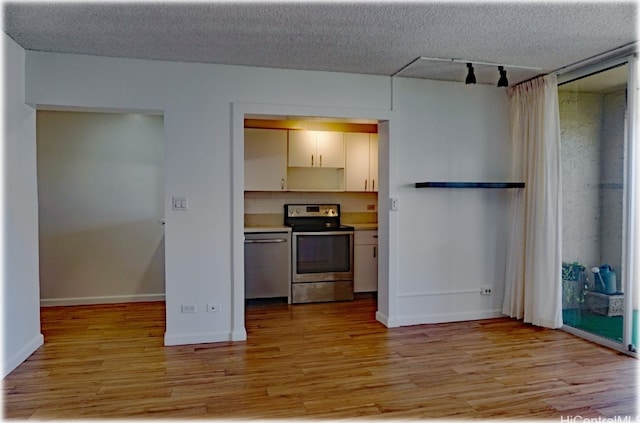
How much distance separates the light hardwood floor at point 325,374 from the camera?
2668 mm

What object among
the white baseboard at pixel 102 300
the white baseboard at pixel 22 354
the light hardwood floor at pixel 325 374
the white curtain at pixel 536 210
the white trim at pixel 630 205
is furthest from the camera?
the white baseboard at pixel 102 300

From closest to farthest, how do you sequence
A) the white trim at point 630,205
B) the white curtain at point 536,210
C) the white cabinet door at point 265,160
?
the white trim at point 630,205
the white curtain at point 536,210
the white cabinet door at point 265,160

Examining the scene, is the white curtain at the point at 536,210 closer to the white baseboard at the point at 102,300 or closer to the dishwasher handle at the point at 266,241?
the dishwasher handle at the point at 266,241

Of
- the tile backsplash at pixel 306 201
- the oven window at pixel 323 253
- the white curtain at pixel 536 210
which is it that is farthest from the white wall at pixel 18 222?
the white curtain at pixel 536 210

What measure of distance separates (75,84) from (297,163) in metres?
2.62

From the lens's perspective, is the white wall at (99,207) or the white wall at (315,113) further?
the white wall at (99,207)

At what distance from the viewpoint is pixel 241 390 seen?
115 inches

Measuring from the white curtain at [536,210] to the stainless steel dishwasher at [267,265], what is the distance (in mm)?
2383

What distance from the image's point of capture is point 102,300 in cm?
529

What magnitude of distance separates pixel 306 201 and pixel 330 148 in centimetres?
75

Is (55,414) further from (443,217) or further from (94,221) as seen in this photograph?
(443,217)

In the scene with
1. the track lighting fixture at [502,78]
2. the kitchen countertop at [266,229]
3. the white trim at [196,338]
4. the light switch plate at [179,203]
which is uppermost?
the track lighting fixture at [502,78]

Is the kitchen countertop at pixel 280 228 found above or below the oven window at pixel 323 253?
above

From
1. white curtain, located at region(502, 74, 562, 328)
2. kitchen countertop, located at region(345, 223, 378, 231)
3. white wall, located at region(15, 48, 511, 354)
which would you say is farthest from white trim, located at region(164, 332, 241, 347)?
white curtain, located at region(502, 74, 562, 328)
